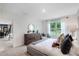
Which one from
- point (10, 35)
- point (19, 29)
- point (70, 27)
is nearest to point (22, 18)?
point (19, 29)

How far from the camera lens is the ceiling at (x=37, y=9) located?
5.96 feet

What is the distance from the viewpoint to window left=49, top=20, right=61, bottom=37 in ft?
6.47

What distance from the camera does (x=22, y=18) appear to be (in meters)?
1.88

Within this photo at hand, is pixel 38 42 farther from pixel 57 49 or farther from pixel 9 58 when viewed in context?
pixel 9 58

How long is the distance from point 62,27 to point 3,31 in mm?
1203

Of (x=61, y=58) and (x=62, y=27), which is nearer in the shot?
(x=61, y=58)

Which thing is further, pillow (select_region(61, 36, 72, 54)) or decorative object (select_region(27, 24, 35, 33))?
decorative object (select_region(27, 24, 35, 33))

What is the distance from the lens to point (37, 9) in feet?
6.19

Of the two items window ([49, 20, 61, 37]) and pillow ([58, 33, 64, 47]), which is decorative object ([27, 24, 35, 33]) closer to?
window ([49, 20, 61, 37])

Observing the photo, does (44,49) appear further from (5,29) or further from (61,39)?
(5,29)

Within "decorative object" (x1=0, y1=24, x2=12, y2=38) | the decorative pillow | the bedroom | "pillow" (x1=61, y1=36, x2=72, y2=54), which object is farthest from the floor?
"pillow" (x1=61, y1=36, x2=72, y2=54)

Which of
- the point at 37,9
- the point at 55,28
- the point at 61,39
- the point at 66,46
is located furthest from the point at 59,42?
the point at 37,9

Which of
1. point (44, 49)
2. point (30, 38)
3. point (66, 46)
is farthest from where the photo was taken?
point (30, 38)

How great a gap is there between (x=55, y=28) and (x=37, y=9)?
1.85 feet
